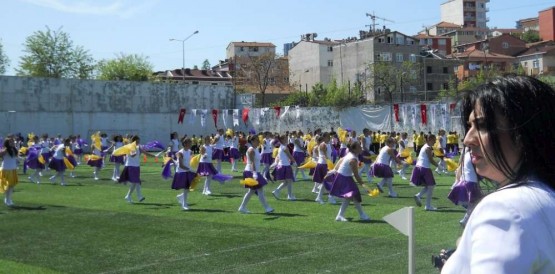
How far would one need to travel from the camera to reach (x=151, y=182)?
24.2m

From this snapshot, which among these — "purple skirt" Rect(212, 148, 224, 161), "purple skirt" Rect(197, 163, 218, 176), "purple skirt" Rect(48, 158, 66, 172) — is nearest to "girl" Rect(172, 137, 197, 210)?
"purple skirt" Rect(197, 163, 218, 176)

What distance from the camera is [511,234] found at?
58.4 inches

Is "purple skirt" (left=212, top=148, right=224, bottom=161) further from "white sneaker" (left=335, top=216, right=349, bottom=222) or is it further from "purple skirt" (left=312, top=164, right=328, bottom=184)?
"white sneaker" (left=335, top=216, right=349, bottom=222)

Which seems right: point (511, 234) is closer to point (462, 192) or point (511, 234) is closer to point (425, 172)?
point (462, 192)

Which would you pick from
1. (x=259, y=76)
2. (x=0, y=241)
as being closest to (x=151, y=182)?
(x=0, y=241)

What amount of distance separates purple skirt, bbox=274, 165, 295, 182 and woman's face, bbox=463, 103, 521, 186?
16.6 m

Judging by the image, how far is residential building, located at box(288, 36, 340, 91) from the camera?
88688 mm

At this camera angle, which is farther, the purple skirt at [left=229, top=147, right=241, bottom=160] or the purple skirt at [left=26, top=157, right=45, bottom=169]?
the purple skirt at [left=229, top=147, right=241, bottom=160]

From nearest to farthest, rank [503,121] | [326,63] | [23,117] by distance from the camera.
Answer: [503,121], [23,117], [326,63]

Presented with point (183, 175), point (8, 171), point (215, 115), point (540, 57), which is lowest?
point (183, 175)

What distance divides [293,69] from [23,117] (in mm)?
52285

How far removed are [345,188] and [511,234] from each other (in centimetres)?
1283

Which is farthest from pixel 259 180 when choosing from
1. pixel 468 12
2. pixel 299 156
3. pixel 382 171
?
pixel 468 12

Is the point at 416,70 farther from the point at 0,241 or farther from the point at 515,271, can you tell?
the point at 515,271
